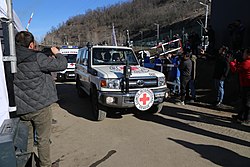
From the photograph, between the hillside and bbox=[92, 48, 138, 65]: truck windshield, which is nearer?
bbox=[92, 48, 138, 65]: truck windshield

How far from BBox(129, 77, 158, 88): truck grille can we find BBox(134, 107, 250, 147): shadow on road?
3.39 feet

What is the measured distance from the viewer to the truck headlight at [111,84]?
5361mm

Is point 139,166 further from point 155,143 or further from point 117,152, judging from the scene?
point 155,143

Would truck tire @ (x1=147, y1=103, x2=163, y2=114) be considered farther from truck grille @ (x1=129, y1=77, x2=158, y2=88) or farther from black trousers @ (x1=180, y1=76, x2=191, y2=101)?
black trousers @ (x1=180, y1=76, x2=191, y2=101)

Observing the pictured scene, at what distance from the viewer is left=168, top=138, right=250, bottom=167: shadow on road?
3.74 m

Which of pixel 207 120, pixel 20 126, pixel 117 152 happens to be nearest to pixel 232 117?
pixel 207 120

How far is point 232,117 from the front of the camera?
5914 mm

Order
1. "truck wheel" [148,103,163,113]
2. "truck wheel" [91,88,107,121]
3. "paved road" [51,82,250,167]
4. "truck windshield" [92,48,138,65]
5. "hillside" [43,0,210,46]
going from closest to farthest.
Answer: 1. "paved road" [51,82,250,167]
2. "truck wheel" [91,88,107,121]
3. "truck wheel" [148,103,163,113]
4. "truck windshield" [92,48,138,65]
5. "hillside" [43,0,210,46]

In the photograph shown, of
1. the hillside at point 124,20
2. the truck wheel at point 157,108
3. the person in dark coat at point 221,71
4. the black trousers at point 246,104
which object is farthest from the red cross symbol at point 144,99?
the hillside at point 124,20

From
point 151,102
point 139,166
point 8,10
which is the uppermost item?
point 8,10

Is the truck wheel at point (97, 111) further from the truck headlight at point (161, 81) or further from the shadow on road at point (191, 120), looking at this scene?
the truck headlight at point (161, 81)

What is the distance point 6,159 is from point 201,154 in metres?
3.34

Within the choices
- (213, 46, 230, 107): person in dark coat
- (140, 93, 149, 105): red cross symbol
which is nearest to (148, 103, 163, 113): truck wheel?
(140, 93, 149, 105): red cross symbol

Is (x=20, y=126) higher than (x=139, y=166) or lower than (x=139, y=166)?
higher
